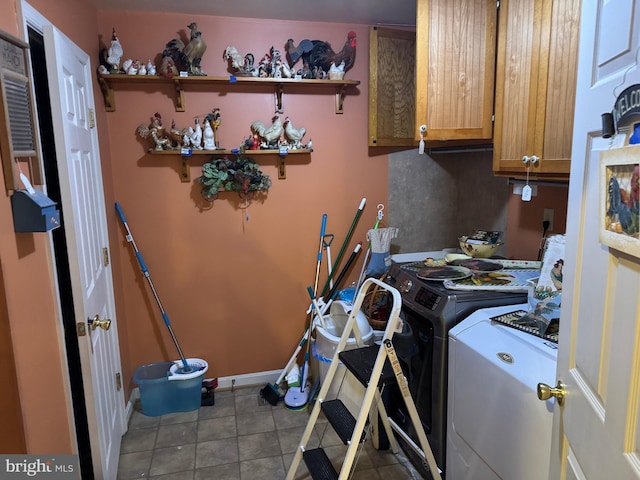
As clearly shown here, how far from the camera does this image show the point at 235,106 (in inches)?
105

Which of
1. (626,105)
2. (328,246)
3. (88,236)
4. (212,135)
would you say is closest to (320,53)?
(212,135)

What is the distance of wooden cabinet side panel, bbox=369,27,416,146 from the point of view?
2719 mm

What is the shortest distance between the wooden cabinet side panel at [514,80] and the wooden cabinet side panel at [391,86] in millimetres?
889

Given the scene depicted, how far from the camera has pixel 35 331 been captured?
1314 millimetres

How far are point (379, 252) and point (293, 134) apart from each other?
0.91 meters

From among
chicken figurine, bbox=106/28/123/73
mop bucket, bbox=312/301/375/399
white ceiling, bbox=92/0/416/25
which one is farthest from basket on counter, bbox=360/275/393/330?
chicken figurine, bbox=106/28/123/73

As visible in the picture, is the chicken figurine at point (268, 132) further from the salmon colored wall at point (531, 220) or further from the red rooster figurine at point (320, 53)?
the salmon colored wall at point (531, 220)

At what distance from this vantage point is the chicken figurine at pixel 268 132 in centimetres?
265

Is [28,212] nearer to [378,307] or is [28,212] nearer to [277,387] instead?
[378,307]

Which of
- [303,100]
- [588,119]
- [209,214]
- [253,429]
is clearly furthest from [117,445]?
[588,119]

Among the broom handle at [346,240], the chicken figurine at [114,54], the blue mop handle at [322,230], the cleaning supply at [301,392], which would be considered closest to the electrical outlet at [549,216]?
the broom handle at [346,240]

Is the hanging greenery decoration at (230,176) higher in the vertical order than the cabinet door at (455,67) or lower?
lower

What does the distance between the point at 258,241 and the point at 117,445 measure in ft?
4.44

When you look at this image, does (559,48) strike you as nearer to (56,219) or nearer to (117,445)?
(56,219)
